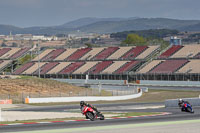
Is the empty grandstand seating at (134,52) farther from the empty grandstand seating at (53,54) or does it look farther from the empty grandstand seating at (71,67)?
the empty grandstand seating at (53,54)

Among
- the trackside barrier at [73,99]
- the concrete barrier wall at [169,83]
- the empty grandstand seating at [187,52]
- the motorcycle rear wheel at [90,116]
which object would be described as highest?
the empty grandstand seating at [187,52]

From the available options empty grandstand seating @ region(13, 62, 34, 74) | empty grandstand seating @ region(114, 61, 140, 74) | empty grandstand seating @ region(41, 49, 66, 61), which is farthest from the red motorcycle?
empty grandstand seating @ region(41, 49, 66, 61)

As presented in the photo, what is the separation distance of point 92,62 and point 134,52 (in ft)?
35.3

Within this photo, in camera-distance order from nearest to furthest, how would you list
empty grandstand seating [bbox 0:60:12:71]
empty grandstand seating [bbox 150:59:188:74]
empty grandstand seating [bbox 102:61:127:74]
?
1. empty grandstand seating [bbox 150:59:188:74]
2. empty grandstand seating [bbox 102:61:127:74]
3. empty grandstand seating [bbox 0:60:12:71]

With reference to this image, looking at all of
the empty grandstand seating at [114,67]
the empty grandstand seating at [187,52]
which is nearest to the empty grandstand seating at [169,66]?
the empty grandstand seating at [187,52]

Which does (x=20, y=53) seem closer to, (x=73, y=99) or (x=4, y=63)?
(x=4, y=63)

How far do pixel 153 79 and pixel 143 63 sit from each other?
11543mm

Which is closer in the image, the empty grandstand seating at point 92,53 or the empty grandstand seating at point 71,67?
the empty grandstand seating at point 71,67

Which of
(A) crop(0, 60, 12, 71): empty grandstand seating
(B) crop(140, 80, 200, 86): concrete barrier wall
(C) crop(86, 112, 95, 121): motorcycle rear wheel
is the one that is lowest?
(C) crop(86, 112, 95, 121): motorcycle rear wheel

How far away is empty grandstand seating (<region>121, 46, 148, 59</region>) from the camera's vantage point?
381 feet

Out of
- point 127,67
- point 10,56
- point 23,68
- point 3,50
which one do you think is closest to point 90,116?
point 127,67

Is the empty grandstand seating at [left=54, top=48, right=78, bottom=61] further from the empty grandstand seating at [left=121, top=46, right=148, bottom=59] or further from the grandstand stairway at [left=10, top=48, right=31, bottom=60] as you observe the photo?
the empty grandstand seating at [left=121, top=46, right=148, bottom=59]

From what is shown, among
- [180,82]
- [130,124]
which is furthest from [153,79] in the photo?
[130,124]

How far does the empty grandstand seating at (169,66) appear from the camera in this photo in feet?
320
